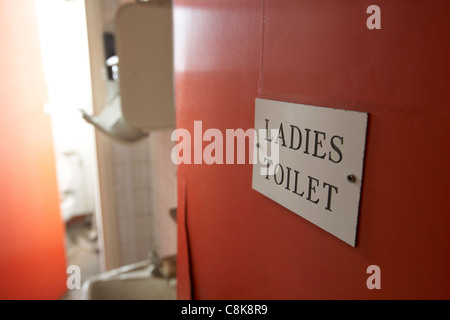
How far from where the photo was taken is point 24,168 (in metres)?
1.98

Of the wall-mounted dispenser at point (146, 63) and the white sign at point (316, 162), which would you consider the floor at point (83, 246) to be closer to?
the wall-mounted dispenser at point (146, 63)

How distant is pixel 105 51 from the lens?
6.95ft

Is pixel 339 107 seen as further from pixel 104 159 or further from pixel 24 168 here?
pixel 104 159

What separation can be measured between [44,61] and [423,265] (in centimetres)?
216

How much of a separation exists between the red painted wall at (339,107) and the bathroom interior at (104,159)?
653mm

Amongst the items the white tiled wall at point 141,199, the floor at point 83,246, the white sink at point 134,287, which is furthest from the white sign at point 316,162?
the floor at point 83,246

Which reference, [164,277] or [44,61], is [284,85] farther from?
[44,61]

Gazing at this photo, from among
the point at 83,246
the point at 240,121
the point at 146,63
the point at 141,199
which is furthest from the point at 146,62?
the point at 83,246

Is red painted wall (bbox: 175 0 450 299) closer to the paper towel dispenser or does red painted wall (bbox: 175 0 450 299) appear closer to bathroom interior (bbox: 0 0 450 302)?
bathroom interior (bbox: 0 0 450 302)

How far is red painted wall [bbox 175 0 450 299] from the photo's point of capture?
16.5 inches

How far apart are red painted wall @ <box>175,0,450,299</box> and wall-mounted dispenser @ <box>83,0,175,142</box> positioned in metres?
0.42

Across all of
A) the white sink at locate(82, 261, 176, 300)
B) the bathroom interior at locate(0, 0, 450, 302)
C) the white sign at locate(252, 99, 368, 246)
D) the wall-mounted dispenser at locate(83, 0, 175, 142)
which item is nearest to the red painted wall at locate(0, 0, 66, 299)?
the bathroom interior at locate(0, 0, 450, 302)

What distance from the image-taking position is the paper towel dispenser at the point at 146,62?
1298 millimetres
